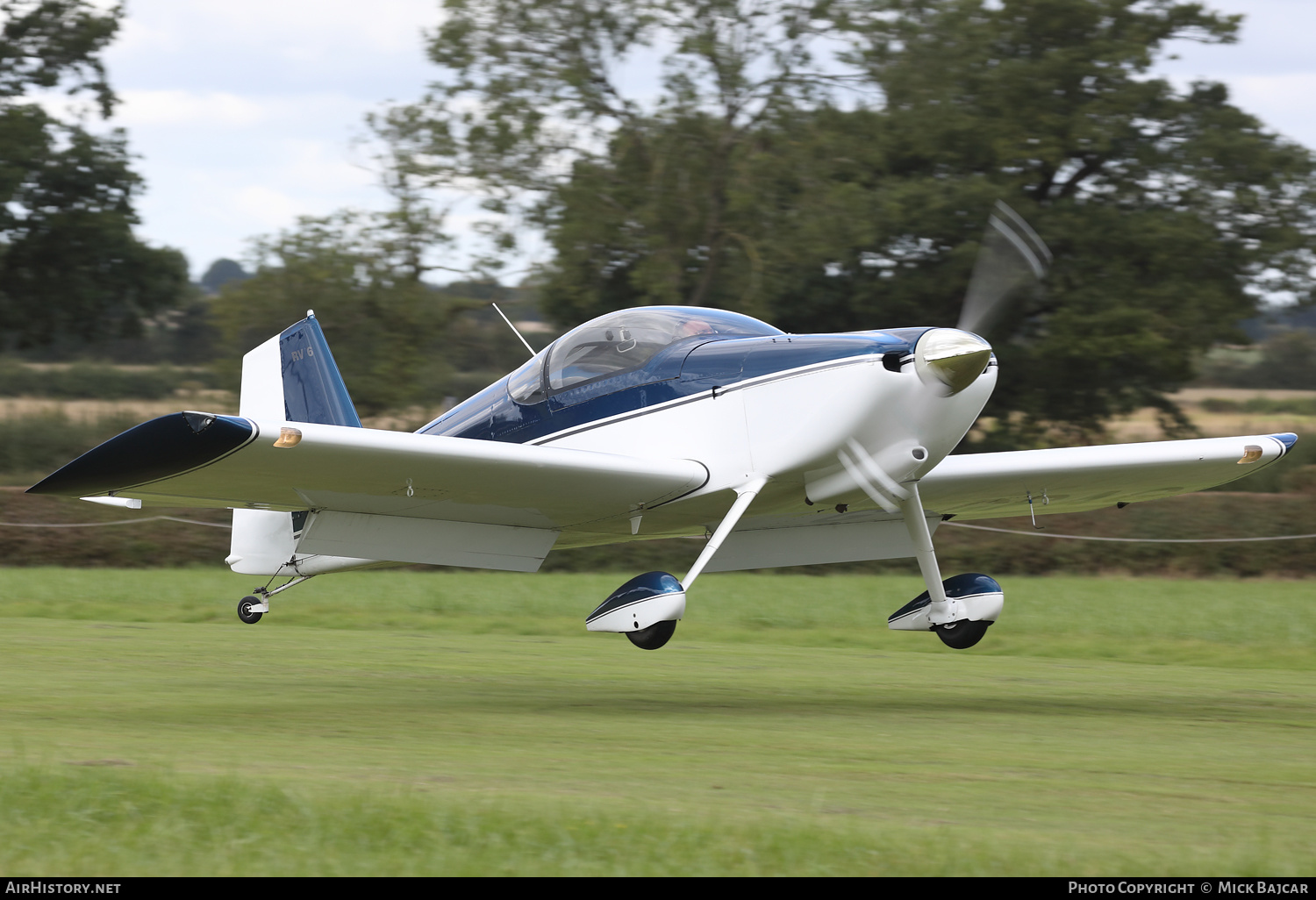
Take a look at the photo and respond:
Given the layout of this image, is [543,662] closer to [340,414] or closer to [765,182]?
[340,414]

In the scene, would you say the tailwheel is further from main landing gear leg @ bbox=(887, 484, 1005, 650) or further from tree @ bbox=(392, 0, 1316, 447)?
tree @ bbox=(392, 0, 1316, 447)

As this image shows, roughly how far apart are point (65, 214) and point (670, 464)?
3038 cm

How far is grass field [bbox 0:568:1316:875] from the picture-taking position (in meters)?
4.03

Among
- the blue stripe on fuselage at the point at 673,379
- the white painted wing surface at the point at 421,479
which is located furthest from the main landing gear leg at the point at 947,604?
the white painted wing surface at the point at 421,479

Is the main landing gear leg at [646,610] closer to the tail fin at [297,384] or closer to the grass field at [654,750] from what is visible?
the grass field at [654,750]

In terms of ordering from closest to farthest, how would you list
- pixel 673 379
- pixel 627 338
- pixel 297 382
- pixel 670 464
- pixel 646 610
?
pixel 646 610 → pixel 670 464 → pixel 673 379 → pixel 627 338 → pixel 297 382

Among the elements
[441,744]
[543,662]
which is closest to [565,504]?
[441,744]

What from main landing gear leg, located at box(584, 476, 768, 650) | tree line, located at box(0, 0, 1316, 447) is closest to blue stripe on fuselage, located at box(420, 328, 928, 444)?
main landing gear leg, located at box(584, 476, 768, 650)

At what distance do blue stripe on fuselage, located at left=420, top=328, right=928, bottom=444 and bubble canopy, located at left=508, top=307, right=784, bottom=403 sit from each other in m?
0.07

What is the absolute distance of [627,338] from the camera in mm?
8648

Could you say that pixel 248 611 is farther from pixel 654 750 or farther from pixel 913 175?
pixel 913 175

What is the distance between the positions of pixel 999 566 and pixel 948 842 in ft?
62.8

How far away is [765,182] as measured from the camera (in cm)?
2938

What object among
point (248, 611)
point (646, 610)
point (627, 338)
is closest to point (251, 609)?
point (248, 611)
